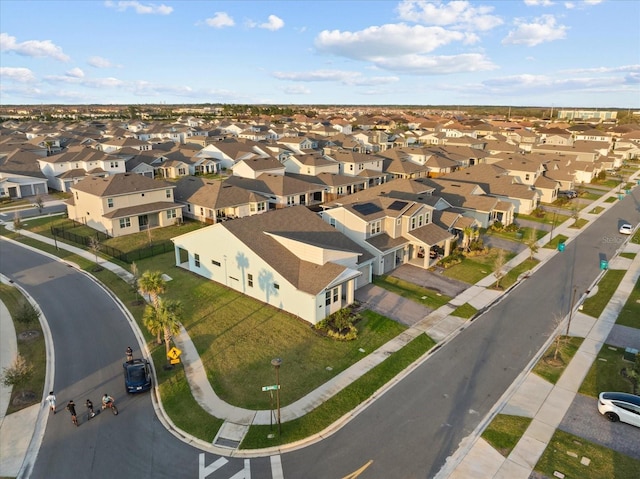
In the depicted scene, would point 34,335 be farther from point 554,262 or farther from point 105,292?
point 554,262

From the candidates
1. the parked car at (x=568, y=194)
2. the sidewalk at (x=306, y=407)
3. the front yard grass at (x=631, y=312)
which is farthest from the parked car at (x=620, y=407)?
the parked car at (x=568, y=194)

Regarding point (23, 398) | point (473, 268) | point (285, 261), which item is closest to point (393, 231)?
point (473, 268)

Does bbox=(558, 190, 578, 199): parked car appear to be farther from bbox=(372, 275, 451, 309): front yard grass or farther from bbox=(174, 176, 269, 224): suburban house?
bbox=(174, 176, 269, 224): suburban house

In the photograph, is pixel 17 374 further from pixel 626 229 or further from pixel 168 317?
pixel 626 229

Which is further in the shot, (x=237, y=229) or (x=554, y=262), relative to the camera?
(x=554, y=262)

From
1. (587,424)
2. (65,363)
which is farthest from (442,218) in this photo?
(65,363)

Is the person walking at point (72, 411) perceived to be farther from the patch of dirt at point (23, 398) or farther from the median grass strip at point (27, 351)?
the patch of dirt at point (23, 398)

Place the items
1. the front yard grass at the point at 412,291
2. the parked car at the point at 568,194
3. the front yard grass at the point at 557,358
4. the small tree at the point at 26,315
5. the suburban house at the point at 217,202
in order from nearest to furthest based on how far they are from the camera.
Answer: the front yard grass at the point at 557,358
the small tree at the point at 26,315
the front yard grass at the point at 412,291
the suburban house at the point at 217,202
the parked car at the point at 568,194

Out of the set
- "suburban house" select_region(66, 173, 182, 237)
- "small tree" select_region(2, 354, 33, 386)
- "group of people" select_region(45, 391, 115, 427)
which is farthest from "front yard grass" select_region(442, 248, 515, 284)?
"suburban house" select_region(66, 173, 182, 237)
